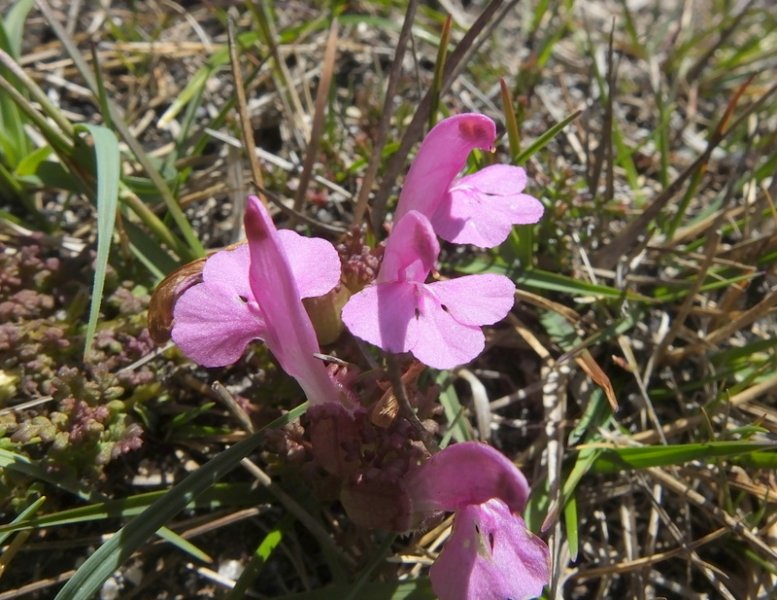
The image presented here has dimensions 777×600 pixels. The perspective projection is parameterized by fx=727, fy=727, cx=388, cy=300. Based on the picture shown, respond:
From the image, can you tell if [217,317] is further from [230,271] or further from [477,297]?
[477,297]

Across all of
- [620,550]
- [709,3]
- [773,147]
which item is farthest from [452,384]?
[709,3]

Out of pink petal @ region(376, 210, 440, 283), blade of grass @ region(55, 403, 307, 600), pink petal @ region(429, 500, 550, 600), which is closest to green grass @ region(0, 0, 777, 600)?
blade of grass @ region(55, 403, 307, 600)

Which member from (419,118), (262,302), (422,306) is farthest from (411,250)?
(419,118)

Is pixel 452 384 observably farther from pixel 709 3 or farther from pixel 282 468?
pixel 709 3

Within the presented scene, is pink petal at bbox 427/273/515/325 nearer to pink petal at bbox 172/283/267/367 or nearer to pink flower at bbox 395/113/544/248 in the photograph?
pink flower at bbox 395/113/544/248

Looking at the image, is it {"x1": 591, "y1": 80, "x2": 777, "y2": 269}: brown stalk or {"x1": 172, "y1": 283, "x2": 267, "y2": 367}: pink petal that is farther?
{"x1": 591, "y1": 80, "x2": 777, "y2": 269}: brown stalk

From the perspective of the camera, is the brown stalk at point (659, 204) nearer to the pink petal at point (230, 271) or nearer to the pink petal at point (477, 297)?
the pink petal at point (477, 297)
